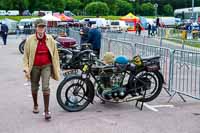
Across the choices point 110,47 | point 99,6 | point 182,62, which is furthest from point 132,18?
point 182,62

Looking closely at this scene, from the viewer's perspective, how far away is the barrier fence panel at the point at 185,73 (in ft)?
31.2

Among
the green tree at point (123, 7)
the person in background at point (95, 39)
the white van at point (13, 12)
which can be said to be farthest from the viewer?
the green tree at point (123, 7)

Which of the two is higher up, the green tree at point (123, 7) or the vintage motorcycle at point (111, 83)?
the green tree at point (123, 7)

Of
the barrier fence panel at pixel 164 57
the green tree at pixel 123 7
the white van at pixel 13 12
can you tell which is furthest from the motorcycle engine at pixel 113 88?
the green tree at pixel 123 7

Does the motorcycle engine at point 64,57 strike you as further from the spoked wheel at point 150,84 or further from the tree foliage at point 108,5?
the tree foliage at point 108,5

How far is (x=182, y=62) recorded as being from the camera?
10273mm

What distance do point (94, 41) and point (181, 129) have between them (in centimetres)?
795

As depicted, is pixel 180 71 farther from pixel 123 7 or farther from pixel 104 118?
pixel 123 7

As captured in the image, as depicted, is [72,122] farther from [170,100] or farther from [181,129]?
[170,100]

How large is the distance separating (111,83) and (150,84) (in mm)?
842

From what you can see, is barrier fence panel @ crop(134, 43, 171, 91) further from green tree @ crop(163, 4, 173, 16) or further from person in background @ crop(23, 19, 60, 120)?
green tree @ crop(163, 4, 173, 16)

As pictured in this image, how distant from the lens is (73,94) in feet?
26.8

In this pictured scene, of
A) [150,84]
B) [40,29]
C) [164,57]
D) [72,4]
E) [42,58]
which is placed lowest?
[150,84]

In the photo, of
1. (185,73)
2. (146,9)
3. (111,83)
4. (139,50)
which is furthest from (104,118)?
(146,9)
